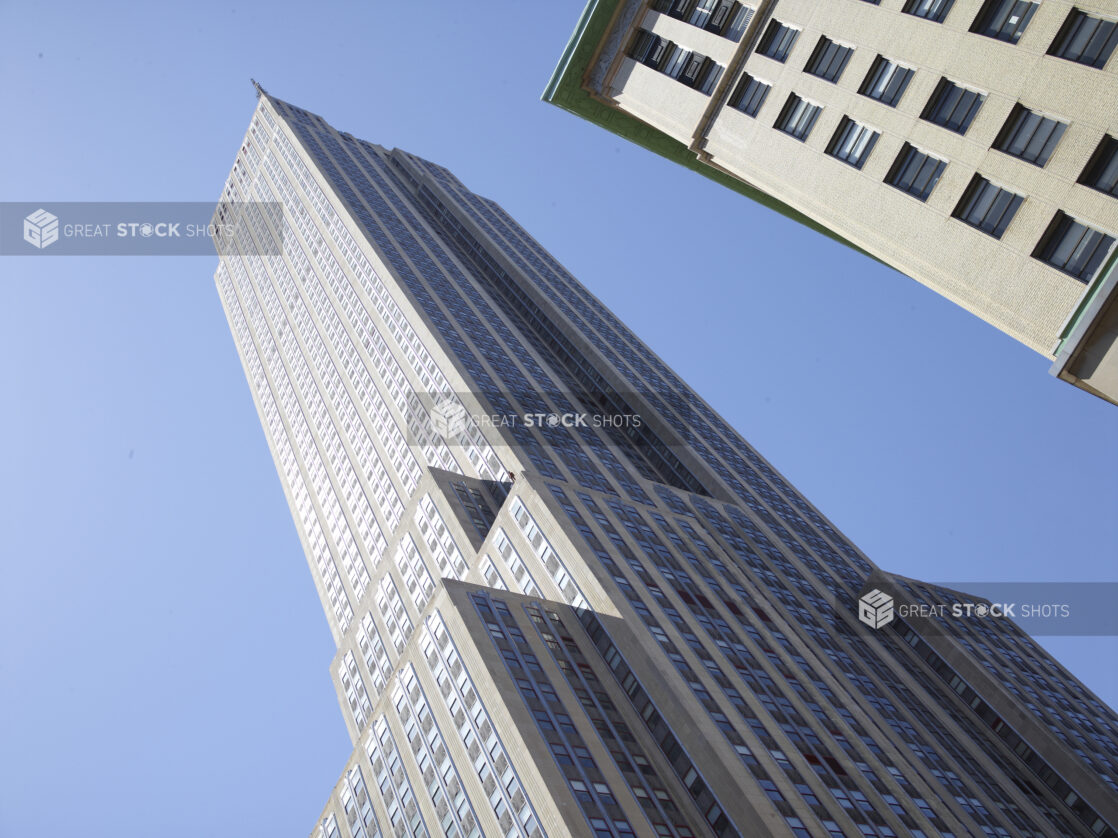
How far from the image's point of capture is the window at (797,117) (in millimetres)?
37250

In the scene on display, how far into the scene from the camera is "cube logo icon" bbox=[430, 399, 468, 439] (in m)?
102

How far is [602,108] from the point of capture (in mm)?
48406

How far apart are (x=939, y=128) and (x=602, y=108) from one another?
808 inches

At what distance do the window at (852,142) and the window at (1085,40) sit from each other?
6.98m

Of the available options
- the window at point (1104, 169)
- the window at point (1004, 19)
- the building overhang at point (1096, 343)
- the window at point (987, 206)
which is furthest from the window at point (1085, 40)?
the building overhang at point (1096, 343)

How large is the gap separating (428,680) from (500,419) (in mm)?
37294

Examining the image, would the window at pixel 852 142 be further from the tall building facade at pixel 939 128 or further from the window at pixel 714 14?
the window at pixel 714 14

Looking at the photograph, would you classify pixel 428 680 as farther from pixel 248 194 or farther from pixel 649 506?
pixel 248 194

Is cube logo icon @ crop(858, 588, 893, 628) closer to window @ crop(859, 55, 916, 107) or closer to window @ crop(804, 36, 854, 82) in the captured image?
window @ crop(804, 36, 854, 82)

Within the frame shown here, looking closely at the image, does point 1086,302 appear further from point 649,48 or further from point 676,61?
point 649,48

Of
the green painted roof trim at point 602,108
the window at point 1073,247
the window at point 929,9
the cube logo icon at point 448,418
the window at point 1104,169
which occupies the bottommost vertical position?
the cube logo icon at point 448,418

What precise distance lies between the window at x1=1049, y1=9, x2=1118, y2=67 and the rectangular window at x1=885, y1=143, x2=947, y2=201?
4852 millimetres

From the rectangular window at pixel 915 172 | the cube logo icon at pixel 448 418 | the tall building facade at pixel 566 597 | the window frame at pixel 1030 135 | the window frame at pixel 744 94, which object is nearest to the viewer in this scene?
the window frame at pixel 1030 135

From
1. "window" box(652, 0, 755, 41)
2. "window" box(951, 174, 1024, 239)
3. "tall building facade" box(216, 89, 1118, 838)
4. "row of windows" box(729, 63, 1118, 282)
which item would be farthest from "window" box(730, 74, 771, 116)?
"tall building facade" box(216, 89, 1118, 838)
